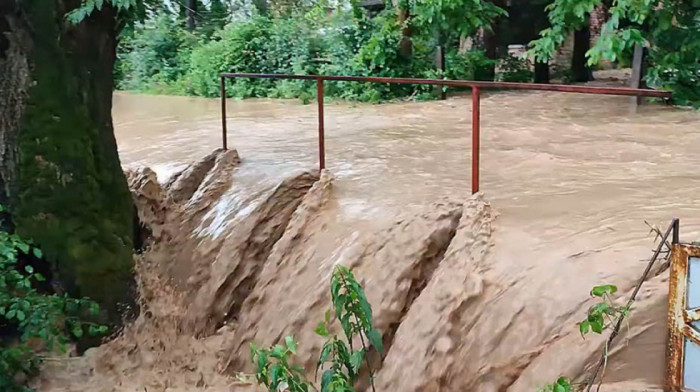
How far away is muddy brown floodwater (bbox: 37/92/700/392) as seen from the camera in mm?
4336

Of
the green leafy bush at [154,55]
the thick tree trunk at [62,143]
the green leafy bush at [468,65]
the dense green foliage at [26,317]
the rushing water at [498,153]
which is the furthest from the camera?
the green leafy bush at [154,55]

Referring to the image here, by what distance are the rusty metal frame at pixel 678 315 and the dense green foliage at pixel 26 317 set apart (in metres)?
3.65

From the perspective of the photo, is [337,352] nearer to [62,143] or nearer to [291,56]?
[62,143]

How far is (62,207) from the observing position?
5.91 metres

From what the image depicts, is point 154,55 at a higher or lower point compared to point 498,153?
higher

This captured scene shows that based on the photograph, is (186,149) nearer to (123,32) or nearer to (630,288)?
(123,32)

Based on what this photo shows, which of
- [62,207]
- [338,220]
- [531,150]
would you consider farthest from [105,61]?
[531,150]

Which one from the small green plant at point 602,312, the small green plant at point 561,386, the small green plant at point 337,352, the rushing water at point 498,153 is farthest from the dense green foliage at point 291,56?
the small green plant at point 561,386

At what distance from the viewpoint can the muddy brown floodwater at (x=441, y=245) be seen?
434 centimetres

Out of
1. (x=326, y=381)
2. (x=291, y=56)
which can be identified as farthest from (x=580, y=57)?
(x=326, y=381)

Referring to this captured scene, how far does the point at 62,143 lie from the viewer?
231 inches

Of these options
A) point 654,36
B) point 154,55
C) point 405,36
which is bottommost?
point 154,55

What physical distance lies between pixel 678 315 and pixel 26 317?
385cm

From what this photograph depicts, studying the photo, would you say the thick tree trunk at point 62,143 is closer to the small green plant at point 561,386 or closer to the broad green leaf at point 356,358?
the broad green leaf at point 356,358
